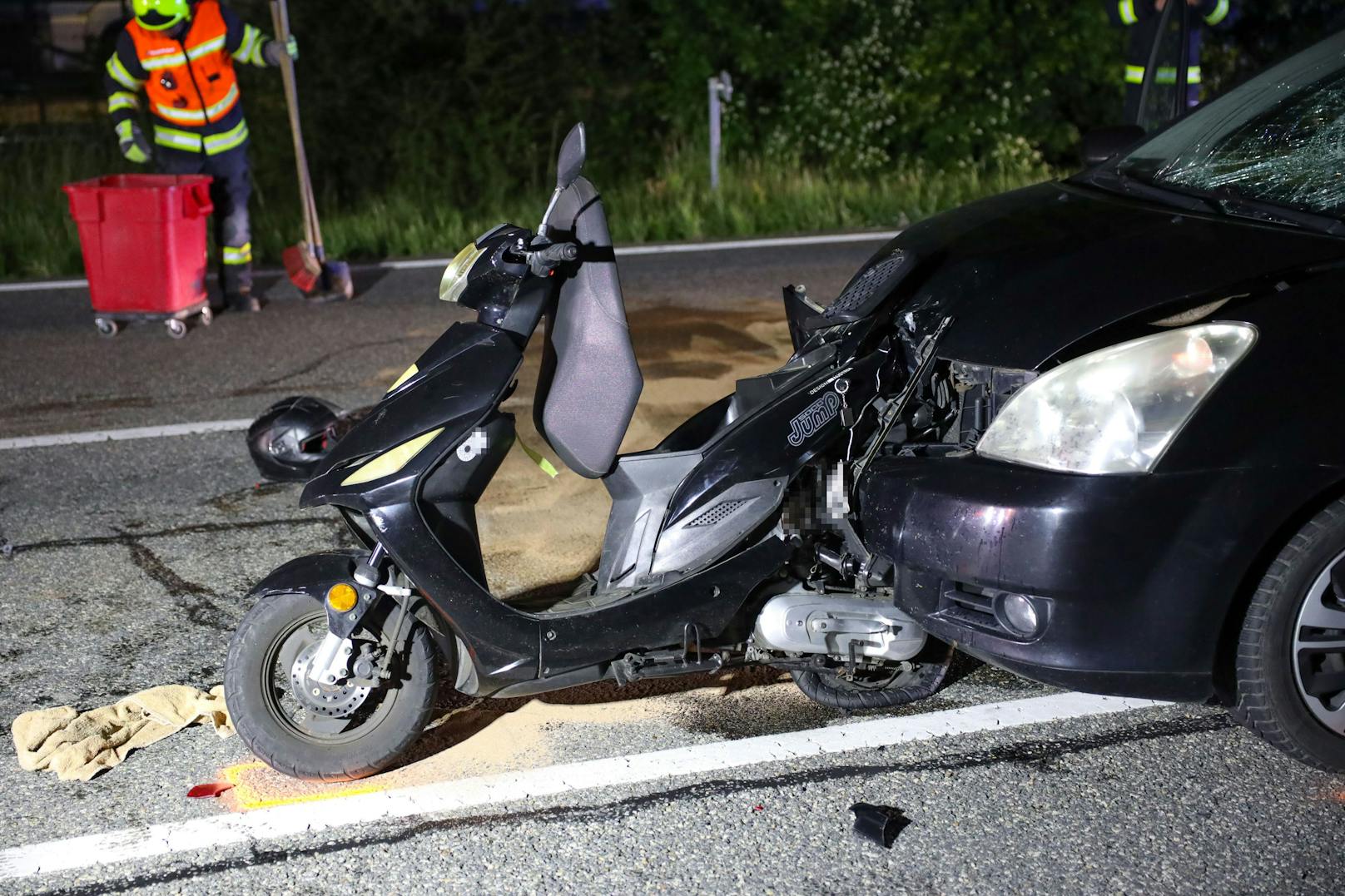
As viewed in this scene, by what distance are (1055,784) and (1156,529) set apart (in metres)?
0.73

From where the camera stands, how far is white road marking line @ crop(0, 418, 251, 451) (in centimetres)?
648

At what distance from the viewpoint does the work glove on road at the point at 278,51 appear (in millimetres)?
9039

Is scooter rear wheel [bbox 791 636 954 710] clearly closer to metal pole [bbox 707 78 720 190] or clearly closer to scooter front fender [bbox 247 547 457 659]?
scooter front fender [bbox 247 547 457 659]

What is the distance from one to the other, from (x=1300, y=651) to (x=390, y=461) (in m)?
2.15

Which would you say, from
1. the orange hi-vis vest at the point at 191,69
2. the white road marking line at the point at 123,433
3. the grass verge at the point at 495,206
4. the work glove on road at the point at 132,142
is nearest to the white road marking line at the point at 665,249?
the grass verge at the point at 495,206

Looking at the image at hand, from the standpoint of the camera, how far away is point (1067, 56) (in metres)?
17.2

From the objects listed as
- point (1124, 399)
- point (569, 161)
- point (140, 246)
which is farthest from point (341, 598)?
point (140, 246)

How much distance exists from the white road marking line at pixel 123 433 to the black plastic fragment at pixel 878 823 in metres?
4.16

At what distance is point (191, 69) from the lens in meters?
9.05

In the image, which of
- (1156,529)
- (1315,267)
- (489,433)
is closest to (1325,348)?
(1315,267)

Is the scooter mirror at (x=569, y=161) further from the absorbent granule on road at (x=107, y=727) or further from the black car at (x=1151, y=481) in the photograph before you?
the absorbent granule on road at (x=107, y=727)

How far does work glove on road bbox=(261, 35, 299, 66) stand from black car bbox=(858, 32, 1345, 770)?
21.6 feet

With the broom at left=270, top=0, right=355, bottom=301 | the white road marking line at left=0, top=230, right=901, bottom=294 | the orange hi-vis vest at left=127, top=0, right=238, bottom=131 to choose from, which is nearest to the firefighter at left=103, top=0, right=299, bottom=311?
the orange hi-vis vest at left=127, top=0, right=238, bottom=131

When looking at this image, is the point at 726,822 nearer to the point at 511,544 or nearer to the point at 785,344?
the point at 511,544
